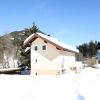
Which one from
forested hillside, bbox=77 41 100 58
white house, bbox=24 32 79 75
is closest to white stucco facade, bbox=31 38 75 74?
white house, bbox=24 32 79 75

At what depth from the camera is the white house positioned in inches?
1233

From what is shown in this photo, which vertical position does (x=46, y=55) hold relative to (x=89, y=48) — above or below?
below

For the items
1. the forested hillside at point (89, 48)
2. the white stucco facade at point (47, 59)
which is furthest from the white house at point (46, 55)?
the forested hillside at point (89, 48)

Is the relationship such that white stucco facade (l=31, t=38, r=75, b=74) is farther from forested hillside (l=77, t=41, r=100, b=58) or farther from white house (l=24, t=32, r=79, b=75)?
forested hillside (l=77, t=41, r=100, b=58)

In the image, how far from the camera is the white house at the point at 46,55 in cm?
3131

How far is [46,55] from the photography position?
32.2 m

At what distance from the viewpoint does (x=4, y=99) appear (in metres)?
12.0

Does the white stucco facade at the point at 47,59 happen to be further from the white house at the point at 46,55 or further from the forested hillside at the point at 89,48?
the forested hillside at the point at 89,48

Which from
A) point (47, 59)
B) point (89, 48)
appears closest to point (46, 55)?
point (47, 59)

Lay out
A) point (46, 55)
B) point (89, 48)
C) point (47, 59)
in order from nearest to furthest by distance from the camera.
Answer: point (47, 59)
point (46, 55)
point (89, 48)

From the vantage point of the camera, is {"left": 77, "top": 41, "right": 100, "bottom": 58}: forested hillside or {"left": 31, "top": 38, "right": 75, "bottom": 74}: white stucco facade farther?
{"left": 77, "top": 41, "right": 100, "bottom": 58}: forested hillside

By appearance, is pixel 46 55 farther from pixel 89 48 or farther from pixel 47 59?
pixel 89 48

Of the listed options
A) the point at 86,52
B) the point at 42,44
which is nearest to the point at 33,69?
the point at 42,44

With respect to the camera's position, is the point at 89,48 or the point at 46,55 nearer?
the point at 46,55
